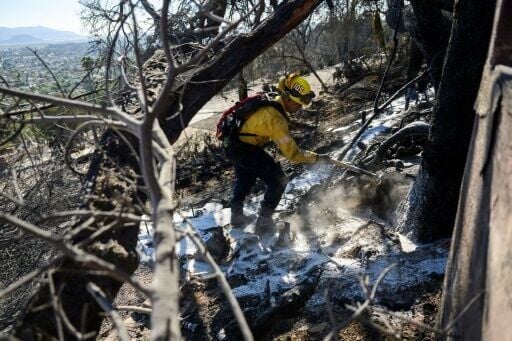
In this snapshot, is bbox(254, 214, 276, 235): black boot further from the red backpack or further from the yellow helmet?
the yellow helmet

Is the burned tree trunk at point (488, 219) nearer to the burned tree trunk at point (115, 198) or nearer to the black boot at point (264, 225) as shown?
the burned tree trunk at point (115, 198)

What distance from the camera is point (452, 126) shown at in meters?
2.94

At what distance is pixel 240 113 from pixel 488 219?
9.87ft

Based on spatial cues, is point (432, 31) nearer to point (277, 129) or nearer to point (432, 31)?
point (432, 31)

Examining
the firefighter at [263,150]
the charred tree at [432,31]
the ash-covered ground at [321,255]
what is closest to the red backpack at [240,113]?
the firefighter at [263,150]

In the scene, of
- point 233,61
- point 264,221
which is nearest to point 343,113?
point 264,221

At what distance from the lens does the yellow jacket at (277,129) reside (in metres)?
4.11

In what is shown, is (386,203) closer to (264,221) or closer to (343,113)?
(264,221)

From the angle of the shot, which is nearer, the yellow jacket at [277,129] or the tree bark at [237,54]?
the tree bark at [237,54]

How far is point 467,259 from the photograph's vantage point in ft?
5.78

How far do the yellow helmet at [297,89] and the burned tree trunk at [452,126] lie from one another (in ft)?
4.33

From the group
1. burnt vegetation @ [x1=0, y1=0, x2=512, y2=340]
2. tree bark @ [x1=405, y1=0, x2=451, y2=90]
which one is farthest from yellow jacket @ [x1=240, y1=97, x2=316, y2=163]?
tree bark @ [x1=405, y1=0, x2=451, y2=90]

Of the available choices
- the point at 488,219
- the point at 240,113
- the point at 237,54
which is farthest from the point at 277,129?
the point at 488,219

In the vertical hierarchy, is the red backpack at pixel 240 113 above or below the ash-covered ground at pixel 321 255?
above
